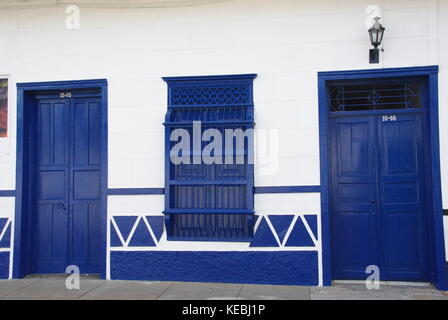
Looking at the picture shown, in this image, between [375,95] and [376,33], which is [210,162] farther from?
[376,33]

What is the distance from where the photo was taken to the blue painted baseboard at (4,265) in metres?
6.43

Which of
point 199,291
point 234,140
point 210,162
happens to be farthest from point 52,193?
point 234,140

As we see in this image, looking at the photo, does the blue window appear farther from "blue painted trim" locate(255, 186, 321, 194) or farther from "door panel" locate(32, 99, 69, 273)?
"door panel" locate(32, 99, 69, 273)

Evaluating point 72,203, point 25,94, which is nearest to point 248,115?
point 72,203

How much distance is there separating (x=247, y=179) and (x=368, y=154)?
1622 millimetres

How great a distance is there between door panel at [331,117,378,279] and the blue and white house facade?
18 millimetres

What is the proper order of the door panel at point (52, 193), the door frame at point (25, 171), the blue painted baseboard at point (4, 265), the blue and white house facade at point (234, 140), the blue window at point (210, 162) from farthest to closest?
the door panel at point (52, 193) < the blue painted baseboard at point (4, 265) < the door frame at point (25, 171) < the blue window at point (210, 162) < the blue and white house facade at point (234, 140)

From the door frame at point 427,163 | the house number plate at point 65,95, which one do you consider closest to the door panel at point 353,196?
the door frame at point 427,163

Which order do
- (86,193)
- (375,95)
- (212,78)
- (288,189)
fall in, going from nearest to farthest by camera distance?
(288,189) < (375,95) < (212,78) < (86,193)

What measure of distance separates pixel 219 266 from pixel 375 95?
9.97 feet

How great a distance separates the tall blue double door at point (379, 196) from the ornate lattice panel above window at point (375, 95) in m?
0.14

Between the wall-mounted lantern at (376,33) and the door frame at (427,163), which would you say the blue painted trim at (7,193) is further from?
the wall-mounted lantern at (376,33)

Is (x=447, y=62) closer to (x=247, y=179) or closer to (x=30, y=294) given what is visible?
(x=247, y=179)

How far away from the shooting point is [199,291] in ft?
18.8
